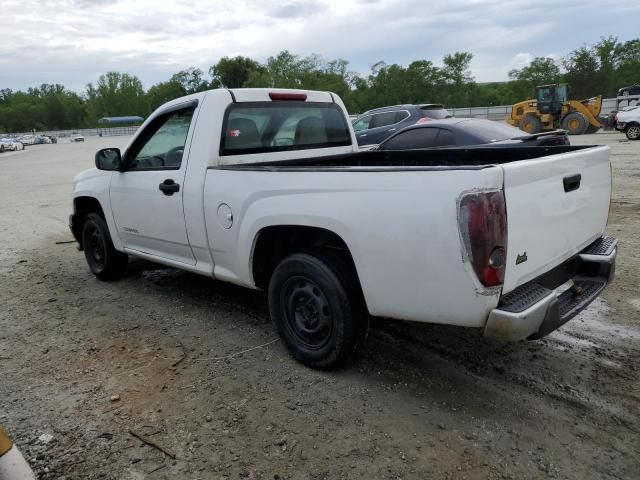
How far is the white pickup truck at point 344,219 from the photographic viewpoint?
2.54 metres

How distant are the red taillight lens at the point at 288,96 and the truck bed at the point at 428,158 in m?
0.56

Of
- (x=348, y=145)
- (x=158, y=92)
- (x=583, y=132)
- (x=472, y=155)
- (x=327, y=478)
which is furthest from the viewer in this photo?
(x=158, y=92)

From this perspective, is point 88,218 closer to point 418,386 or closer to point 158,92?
point 418,386

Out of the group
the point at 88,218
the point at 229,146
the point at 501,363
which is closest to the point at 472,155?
the point at 501,363

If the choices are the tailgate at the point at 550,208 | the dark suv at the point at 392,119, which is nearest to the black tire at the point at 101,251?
the tailgate at the point at 550,208

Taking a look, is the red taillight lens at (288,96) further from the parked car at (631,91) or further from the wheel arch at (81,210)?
the parked car at (631,91)

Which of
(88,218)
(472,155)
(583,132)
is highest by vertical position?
(472,155)

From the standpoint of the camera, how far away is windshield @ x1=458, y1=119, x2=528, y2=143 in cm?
831

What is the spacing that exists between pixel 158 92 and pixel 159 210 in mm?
117149

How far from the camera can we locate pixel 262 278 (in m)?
3.80

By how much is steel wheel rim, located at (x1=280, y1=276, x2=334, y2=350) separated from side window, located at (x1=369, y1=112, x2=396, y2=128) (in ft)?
38.1

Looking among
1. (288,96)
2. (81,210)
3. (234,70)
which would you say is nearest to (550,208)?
(288,96)

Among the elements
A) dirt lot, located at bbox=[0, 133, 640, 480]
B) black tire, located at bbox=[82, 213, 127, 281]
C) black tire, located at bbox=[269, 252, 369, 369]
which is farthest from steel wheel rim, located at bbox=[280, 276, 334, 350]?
black tire, located at bbox=[82, 213, 127, 281]

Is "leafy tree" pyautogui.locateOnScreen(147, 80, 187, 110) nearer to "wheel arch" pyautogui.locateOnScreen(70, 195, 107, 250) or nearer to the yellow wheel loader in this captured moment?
the yellow wheel loader
